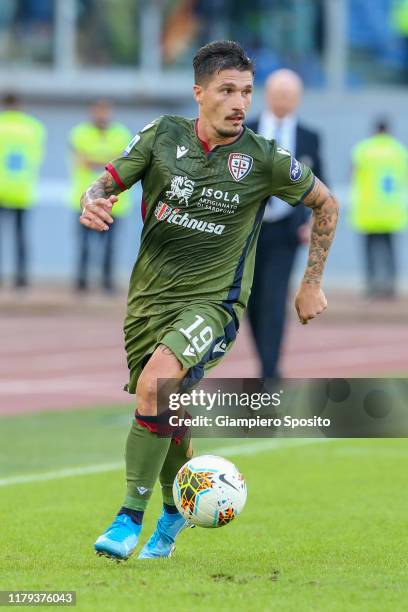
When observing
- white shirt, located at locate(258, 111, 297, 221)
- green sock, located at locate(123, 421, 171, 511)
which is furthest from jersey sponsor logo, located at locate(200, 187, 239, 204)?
white shirt, located at locate(258, 111, 297, 221)

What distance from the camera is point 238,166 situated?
686 cm

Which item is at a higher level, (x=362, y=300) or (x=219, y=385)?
(x=219, y=385)

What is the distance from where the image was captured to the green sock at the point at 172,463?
7074 mm

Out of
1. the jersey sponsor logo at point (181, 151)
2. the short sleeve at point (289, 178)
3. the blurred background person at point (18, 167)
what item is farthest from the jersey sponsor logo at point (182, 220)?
the blurred background person at point (18, 167)

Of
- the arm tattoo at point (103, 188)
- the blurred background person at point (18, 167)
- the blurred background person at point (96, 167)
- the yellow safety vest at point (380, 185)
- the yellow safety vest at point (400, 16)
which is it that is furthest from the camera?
the yellow safety vest at point (400, 16)

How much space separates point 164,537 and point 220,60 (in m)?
2.07

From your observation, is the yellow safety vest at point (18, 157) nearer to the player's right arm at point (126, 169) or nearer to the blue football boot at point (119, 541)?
the player's right arm at point (126, 169)

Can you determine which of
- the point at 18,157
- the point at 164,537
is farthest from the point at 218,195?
the point at 18,157

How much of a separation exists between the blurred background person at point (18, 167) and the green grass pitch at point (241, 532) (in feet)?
33.5

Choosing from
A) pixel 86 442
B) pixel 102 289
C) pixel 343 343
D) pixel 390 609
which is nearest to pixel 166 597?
pixel 390 609

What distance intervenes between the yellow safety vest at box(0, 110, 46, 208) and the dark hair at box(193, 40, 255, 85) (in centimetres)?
1500

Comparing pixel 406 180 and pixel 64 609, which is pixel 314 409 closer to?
pixel 64 609

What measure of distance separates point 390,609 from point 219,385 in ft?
4.23

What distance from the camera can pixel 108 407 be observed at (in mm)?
13023
